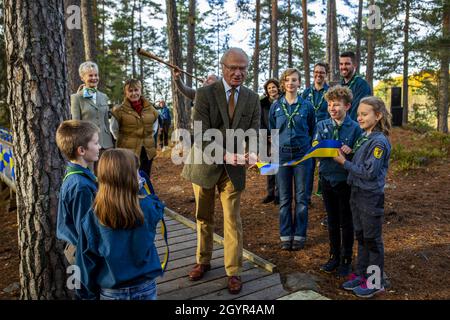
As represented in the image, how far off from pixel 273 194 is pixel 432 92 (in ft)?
71.4

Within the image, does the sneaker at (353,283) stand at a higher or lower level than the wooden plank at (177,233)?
lower

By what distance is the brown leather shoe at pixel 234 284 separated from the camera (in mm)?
3457

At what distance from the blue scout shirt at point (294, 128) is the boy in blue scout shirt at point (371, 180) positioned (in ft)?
3.93

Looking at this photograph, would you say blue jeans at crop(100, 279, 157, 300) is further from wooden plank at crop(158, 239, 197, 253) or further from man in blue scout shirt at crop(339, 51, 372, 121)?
man in blue scout shirt at crop(339, 51, 372, 121)

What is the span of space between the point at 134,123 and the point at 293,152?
234 centimetres

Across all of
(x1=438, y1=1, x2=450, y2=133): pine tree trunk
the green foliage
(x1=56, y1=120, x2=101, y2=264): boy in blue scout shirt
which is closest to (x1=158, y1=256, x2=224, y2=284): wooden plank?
(x1=56, y1=120, x2=101, y2=264): boy in blue scout shirt

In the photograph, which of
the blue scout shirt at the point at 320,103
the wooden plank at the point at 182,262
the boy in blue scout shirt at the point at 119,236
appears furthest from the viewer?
the blue scout shirt at the point at 320,103

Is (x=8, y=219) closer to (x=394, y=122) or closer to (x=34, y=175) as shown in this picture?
(x=34, y=175)

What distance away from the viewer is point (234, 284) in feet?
11.5

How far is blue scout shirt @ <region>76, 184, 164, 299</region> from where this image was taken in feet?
7.03

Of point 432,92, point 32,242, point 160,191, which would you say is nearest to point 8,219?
point 160,191

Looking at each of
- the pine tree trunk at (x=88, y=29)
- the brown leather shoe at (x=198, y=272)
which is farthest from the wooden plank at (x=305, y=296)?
the pine tree trunk at (x=88, y=29)

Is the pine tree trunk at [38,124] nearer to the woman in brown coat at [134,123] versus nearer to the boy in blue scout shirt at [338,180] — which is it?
the woman in brown coat at [134,123]

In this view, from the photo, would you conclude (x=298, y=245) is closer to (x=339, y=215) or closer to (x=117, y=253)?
(x=339, y=215)
